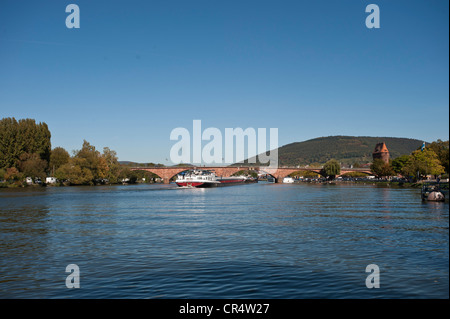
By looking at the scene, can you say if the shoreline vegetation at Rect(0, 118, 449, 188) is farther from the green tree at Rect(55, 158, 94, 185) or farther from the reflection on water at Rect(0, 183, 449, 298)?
the reflection on water at Rect(0, 183, 449, 298)

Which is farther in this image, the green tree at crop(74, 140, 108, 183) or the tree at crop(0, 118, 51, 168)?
the green tree at crop(74, 140, 108, 183)

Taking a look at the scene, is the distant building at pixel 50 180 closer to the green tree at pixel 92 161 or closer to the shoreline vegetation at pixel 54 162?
the shoreline vegetation at pixel 54 162

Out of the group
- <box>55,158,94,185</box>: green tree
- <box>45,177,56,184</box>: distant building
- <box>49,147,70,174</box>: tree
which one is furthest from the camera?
<box>49,147,70,174</box>: tree

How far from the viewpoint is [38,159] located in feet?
406

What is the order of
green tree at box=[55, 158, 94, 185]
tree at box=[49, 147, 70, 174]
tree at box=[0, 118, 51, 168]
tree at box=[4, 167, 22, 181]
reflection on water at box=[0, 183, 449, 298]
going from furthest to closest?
tree at box=[49, 147, 70, 174], green tree at box=[55, 158, 94, 185], tree at box=[0, 118, 51, 168], tree at box=[4, 167, 22, 181], reflection on water at box=[0, 183, 449, 298]

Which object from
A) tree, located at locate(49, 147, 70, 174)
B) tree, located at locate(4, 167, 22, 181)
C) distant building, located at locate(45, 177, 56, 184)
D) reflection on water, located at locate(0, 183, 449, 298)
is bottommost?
reflection on water, located at locate(0, 183, 449, 298)

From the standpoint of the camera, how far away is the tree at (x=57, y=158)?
472ft

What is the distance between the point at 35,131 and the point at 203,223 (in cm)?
10684

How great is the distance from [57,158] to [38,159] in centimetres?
2211

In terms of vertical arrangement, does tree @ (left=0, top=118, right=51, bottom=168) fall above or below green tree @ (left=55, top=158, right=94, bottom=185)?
above

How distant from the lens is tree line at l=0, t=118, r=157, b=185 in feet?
397

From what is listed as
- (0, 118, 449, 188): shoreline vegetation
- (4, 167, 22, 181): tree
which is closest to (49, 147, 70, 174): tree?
(0, 118, 449, 188): shoreline vegetation
